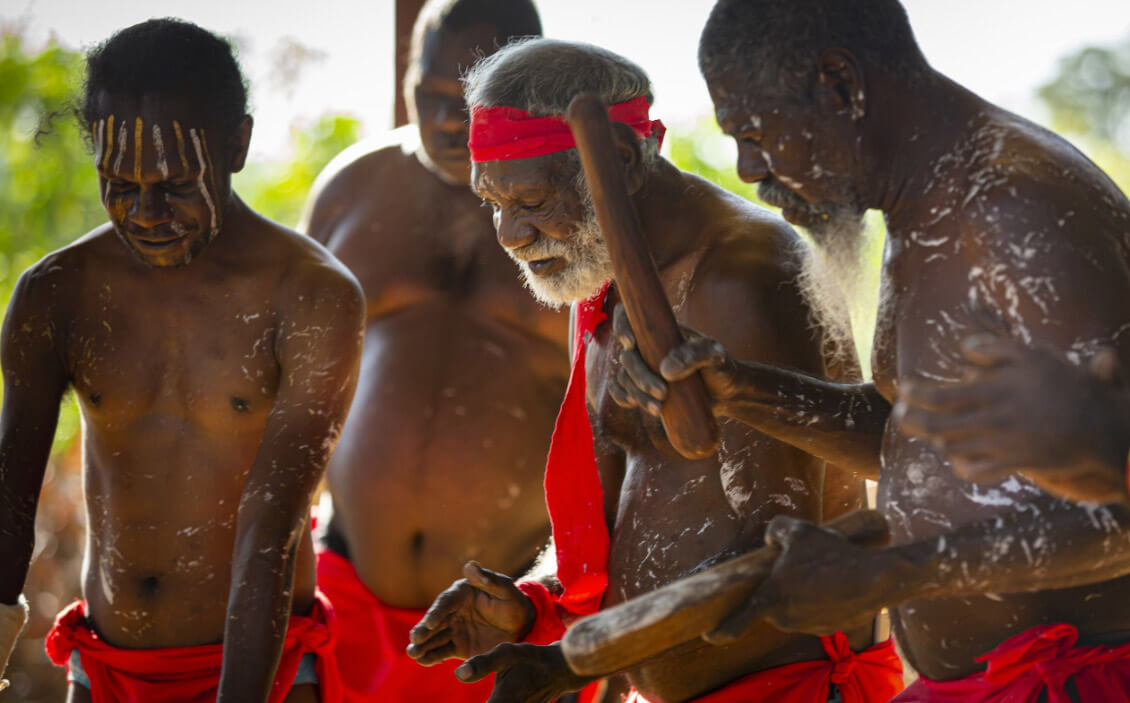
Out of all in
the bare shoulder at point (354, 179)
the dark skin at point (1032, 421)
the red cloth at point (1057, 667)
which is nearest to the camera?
the dark skin at point (1032, 421)

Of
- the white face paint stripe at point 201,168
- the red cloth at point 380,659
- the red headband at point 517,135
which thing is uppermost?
the red headband at point 517,135

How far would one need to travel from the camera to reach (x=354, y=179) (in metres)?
3.47

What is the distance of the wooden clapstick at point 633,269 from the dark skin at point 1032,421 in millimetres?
440

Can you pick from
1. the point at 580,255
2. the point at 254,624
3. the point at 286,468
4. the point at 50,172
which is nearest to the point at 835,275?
the point at 580,255

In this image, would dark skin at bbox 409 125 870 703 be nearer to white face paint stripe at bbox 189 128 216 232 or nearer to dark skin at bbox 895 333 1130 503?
white face paint stripe at bbox 189 128 216 232

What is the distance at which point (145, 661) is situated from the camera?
2303 millimetres

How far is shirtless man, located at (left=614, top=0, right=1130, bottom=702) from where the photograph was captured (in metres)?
1.25

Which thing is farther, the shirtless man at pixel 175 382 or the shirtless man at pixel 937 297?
the shirtless man at pixel 175 382

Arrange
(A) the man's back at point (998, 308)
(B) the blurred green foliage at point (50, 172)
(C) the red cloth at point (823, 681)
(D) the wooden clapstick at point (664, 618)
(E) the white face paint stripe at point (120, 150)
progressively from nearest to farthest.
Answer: (D) the wooden clapstick at point (664, 618), (A) the man's back at point (998, 308), (C) the red cloth at point (823, 681), (E) the white face paint stripe at point (120, 150), (B) the blurred green foliage at point (50, 172)

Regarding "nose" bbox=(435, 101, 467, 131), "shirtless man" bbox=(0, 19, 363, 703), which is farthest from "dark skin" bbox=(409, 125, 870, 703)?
"nose" bbox=(435, 101, 467, 131)

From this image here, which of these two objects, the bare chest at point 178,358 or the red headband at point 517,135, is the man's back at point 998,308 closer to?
the red headband at point 517,135

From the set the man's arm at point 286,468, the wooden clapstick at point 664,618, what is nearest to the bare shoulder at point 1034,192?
the wooden clapstick at point 664,618

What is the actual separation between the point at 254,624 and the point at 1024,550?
4.59 feet

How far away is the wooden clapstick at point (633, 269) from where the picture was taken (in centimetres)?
147
